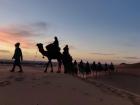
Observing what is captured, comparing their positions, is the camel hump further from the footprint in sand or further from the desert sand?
the footprint in sand

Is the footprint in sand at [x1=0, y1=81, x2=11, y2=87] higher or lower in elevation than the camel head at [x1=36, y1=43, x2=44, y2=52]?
lower

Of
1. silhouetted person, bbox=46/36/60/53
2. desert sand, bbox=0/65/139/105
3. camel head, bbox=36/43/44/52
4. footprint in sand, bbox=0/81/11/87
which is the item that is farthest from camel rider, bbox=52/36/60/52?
footprint in sand, bbox=0/81/11/87

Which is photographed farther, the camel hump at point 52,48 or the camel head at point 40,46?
the camel head at point 40,46

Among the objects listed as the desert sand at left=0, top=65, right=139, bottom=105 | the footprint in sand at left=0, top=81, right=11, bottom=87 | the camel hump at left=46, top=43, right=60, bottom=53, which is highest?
the camel hump at left=46, top=43, right=60, bottom=53

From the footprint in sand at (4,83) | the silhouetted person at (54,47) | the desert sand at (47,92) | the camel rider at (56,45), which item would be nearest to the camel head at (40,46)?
the silhouetted person at (54,47)

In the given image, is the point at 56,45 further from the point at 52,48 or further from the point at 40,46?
the point at 40,46

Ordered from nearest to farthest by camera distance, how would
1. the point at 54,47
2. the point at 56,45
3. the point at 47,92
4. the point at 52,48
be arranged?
1. the point at 47,92
2. the point at 56,45
3. the point at 54,47
4. the point at 52,48

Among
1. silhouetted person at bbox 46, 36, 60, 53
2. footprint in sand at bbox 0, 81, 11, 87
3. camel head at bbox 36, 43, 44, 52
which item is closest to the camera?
footprint in sand at bbox 0, 81, 11, 87

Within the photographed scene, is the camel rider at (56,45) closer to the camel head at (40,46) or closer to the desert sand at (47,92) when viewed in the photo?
the camel head at (40,46)

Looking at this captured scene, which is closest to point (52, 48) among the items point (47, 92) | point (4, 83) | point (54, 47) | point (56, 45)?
point (54, 47)

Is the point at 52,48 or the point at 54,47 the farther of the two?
the point at 52,48

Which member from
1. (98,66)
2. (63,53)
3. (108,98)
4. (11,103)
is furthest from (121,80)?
(11,103)

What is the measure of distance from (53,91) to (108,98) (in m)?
2.76

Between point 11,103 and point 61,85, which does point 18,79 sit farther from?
point 11,103
